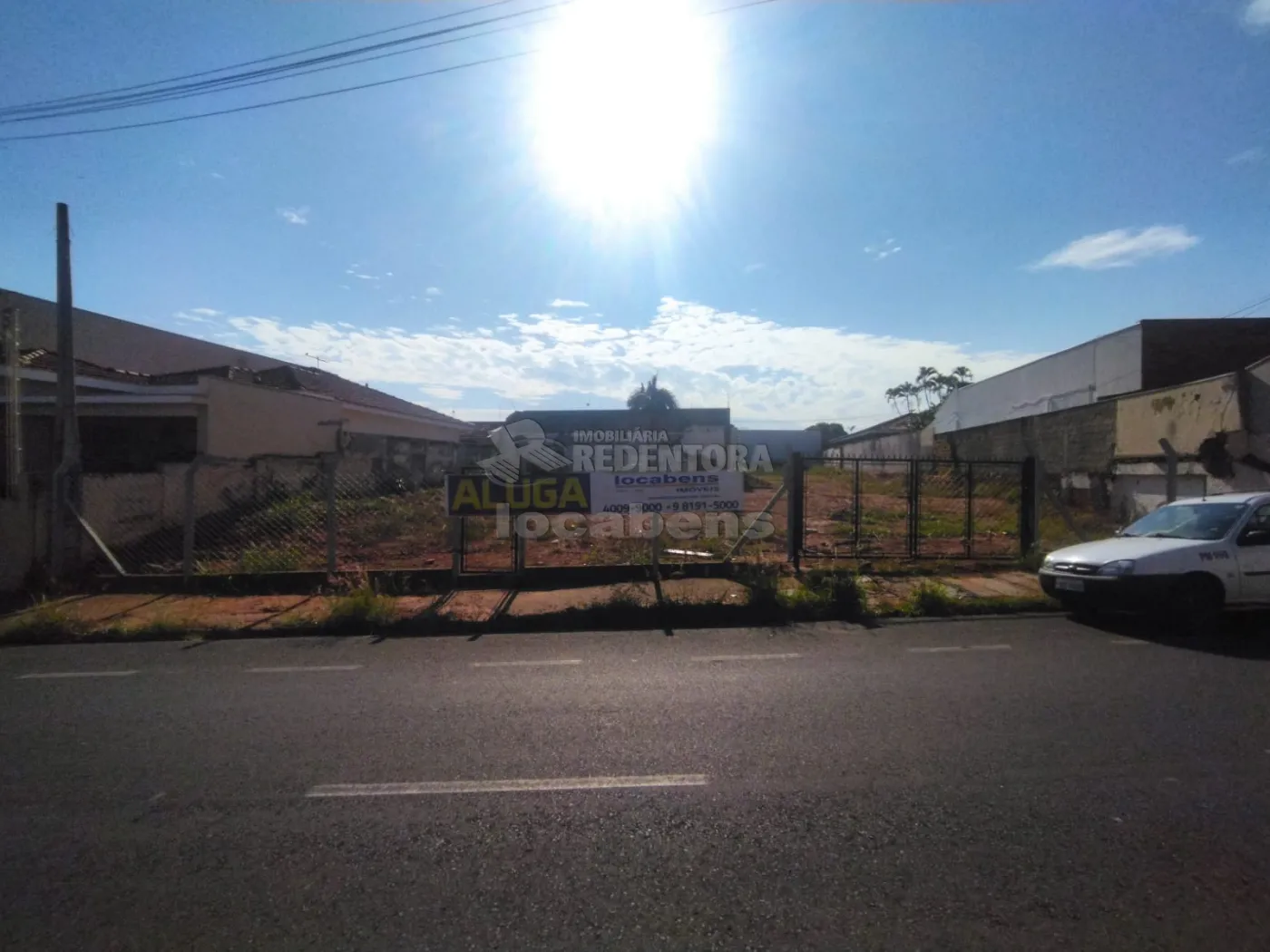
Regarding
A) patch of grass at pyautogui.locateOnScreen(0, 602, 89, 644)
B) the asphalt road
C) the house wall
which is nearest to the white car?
the asphalt road

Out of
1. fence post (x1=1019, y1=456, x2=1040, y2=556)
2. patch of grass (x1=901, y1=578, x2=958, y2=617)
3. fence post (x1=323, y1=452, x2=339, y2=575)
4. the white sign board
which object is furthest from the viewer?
fence post (x1=1019, y1=456, x2=1040, y2=556)

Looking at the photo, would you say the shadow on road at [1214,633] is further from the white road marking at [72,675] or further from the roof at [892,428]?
the roof at [892,428]

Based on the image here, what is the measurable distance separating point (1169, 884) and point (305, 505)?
602 inches

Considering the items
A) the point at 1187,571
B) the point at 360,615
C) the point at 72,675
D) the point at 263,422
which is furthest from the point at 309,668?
the point at 263,422

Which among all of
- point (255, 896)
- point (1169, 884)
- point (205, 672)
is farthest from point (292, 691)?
point (1169, 884)

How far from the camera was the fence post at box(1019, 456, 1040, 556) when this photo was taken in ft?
39.3

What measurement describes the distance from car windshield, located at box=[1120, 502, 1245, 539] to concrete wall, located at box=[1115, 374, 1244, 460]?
26.1 feet

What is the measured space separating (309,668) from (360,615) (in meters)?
1.79

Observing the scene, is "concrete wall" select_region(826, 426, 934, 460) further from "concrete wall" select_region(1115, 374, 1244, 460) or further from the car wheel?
the car wheel

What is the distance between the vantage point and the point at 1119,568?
25.5 ft

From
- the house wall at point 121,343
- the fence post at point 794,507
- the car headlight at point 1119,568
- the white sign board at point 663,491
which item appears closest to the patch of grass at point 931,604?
the car headlight at point 1119,568

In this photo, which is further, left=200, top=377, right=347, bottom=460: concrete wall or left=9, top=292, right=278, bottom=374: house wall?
left=9, top=292, right=278, bottom=374: house wall

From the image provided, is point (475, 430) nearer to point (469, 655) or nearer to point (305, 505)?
point (305, 505)

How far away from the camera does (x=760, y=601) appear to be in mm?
9141
